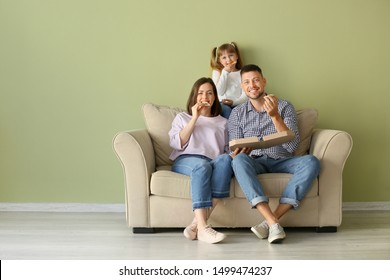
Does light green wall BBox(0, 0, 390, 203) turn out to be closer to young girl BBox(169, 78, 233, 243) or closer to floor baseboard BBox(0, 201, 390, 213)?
floor baseboard BBox(0, 201, 390, 213)

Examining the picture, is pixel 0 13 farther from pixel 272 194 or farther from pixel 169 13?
pixel 272 194

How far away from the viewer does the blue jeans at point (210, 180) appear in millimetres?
3229

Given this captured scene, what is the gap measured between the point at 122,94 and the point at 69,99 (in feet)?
1.35

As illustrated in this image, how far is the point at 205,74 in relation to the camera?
165 inches

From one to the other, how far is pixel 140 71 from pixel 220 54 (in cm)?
63

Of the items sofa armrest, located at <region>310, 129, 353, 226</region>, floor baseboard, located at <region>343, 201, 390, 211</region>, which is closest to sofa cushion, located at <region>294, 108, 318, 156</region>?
sofa armrest, located at <region>310, 129, 353, 226</region>

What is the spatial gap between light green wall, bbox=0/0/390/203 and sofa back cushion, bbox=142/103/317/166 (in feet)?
1.02

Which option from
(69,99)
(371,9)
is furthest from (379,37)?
(69,99)

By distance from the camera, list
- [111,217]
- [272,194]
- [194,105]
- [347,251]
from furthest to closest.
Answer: [111,217], [194,105], [272,194], [347,251]

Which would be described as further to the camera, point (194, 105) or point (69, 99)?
point (69, 99)

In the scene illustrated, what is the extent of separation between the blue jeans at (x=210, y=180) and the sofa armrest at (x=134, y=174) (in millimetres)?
305

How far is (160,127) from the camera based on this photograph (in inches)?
152

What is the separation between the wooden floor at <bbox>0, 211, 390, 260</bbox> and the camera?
291 cm

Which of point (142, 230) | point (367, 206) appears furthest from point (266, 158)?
point (367, 206)
